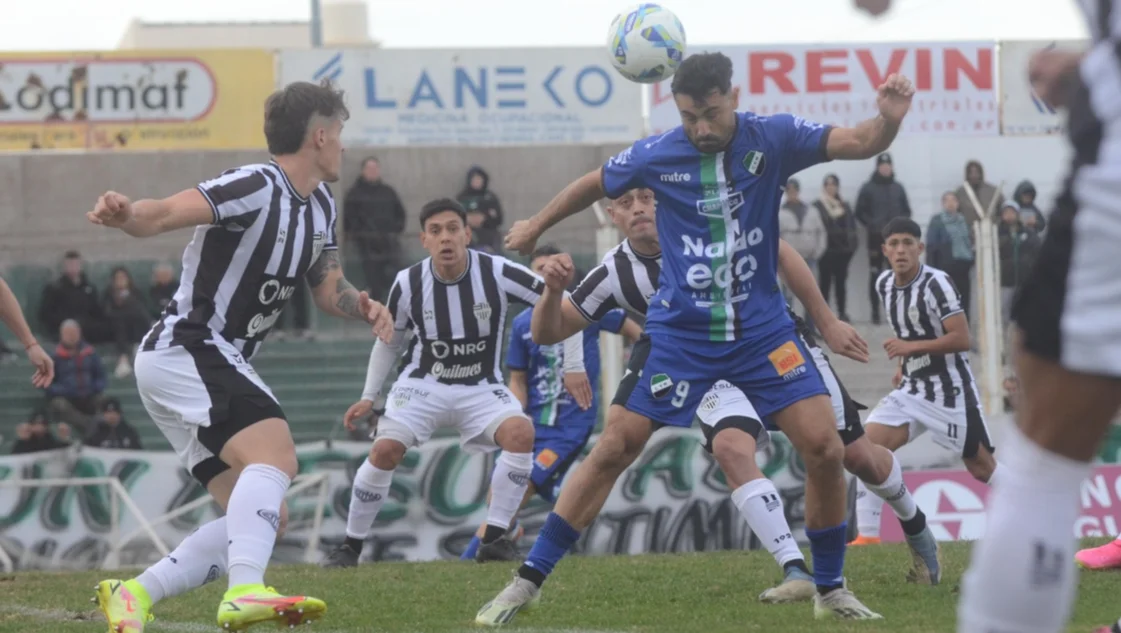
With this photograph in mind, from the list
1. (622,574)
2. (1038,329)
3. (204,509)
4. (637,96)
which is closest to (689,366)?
(622,574)

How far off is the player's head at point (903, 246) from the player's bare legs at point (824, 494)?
4360mm

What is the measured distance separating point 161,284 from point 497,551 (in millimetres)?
7329

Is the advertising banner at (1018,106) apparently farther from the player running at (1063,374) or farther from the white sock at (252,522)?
the player running at (1063,374)

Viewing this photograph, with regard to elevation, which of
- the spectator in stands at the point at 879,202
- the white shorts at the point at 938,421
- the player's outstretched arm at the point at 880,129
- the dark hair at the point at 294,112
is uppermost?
the spectator in stands at the point at 879,202

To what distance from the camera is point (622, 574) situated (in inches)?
344

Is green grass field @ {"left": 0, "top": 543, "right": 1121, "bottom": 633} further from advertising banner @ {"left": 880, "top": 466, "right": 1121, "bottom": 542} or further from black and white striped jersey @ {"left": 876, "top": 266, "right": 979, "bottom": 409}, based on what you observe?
advertising banner @ {"left": 880, "top": 466, "right": 1121, "bottom": 542}

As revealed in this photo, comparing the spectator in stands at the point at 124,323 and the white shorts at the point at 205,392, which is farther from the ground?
the spectator in stands at the point at 124,323

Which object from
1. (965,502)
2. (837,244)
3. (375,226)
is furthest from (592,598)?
(375,226)

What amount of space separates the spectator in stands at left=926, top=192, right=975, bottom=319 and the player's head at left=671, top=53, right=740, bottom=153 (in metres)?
9.02

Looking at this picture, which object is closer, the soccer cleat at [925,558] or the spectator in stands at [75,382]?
the soccer cleat at [925,558]

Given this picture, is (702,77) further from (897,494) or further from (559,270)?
(897,494)

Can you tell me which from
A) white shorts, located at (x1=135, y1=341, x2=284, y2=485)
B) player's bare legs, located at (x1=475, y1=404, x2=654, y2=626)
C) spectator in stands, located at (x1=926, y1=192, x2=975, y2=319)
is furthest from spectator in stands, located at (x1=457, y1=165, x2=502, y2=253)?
white shorts, located at (x1=135, y1=341, x2=284, y2=485)

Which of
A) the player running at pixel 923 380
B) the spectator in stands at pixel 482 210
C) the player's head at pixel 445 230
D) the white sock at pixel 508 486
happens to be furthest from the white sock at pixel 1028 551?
the spectator in stands at pixel 482 210

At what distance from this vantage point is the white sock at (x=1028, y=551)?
298cm
